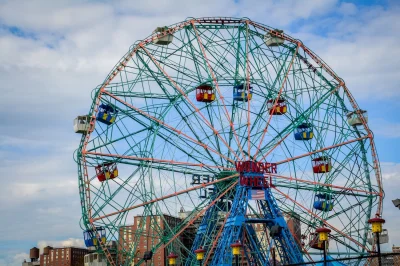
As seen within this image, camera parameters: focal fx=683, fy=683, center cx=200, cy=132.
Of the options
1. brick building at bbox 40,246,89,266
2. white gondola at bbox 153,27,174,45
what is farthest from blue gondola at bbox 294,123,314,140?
brick building at bbox 40,246,89,266

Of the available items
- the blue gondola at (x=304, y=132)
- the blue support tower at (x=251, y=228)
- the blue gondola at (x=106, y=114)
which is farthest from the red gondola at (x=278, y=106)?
the blue gondola at (x=106, y=114)

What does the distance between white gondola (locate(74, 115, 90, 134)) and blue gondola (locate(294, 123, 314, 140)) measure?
16.9 meters

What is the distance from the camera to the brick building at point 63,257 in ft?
516

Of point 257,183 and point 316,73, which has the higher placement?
point 316,73

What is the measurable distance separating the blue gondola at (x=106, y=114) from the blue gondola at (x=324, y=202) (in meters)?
17.2

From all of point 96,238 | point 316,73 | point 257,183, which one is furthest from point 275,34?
point 96,238

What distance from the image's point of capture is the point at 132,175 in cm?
4962

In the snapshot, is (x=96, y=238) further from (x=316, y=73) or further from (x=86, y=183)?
(x=316, y=73)

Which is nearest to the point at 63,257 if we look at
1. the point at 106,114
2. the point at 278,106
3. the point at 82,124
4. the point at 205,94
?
the point at 106,114

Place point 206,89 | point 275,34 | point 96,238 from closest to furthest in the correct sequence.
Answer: point 96,238 < point 206,89 < point 275,34

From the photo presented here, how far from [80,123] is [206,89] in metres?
9.85

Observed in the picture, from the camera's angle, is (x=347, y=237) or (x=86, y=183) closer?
(x=86, y=183)

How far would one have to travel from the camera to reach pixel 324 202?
177ft

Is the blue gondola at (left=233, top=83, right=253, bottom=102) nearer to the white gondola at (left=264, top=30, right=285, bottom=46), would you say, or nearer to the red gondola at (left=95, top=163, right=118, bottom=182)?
the white gondola at (left=264, top=30, right=285, bottom=46)
